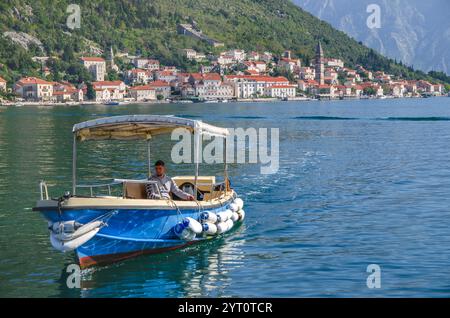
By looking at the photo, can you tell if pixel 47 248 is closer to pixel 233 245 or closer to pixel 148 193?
pixel 148 193

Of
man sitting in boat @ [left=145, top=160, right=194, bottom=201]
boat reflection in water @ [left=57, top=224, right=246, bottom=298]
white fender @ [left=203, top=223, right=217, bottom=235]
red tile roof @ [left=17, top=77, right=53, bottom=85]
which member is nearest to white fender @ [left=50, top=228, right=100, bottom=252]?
boat reflection in water @ [left=57, top=224, right=246, bottom=298]

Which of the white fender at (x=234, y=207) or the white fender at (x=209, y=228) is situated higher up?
the white fender at (x=234, y=207)


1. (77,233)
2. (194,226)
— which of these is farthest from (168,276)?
(77,233)

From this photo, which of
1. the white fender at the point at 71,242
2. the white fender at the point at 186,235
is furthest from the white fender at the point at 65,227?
the white fender at the point at 186,235

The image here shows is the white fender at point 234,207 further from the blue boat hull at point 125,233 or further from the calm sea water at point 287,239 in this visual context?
the blue boat hull at point 125,233

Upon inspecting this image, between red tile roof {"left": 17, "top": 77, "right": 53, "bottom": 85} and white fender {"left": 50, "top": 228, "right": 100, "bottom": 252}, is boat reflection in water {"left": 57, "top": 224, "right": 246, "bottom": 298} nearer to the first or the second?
white fender {"left": 50, "top": 228, "right": 100, "bottom": 252}

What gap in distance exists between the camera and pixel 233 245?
1927 cm

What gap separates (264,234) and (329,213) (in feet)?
12.4

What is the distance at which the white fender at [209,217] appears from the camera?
18.5m

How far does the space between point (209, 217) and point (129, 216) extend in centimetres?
274

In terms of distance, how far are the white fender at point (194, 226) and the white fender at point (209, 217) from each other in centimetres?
46
